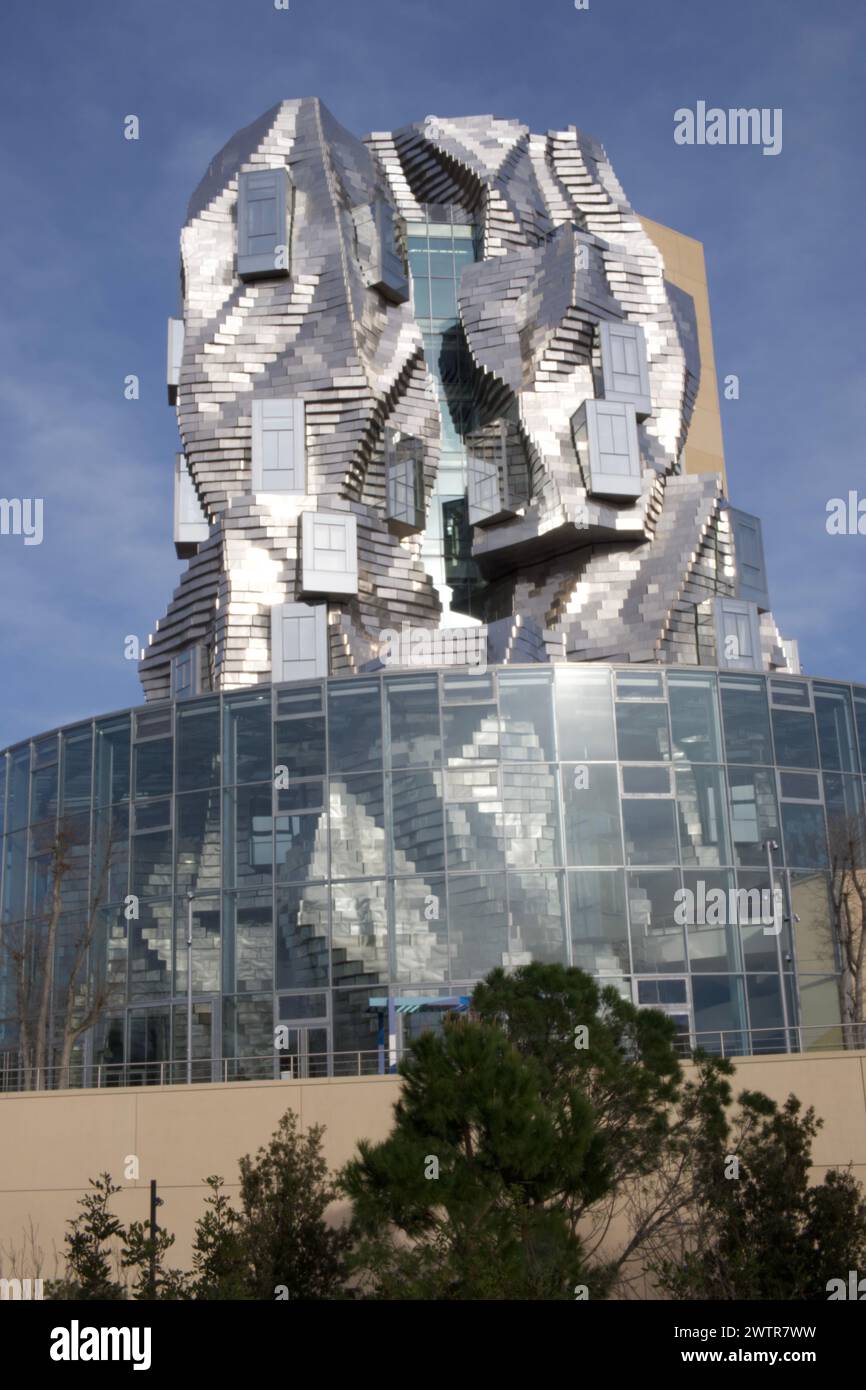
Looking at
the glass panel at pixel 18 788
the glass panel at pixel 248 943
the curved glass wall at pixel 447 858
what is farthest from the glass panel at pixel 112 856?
the glass panel at pixel 18 788

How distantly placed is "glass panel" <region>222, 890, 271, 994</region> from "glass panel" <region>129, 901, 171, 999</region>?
50.0 inches

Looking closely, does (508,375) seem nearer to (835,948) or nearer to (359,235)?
(359,235)

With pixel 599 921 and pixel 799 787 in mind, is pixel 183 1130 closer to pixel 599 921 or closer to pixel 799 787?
pixel 599 921

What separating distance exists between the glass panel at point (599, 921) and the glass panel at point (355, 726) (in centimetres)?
458

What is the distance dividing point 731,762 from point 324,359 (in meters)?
15.4

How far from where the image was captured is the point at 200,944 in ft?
104

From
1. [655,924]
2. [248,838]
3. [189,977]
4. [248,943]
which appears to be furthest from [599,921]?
[189,977]

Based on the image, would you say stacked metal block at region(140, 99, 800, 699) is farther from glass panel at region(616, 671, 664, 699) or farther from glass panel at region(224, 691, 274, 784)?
glass panel at region(616, 671, 664, 699)

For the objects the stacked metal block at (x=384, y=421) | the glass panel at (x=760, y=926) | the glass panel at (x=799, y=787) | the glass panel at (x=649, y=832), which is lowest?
the glass panel at (x=760, y=926)

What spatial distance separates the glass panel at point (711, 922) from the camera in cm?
3095

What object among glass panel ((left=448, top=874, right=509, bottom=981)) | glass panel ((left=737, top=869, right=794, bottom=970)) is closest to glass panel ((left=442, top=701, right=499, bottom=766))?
glass panel ((left=448, top=874, right=509, bottom=981))

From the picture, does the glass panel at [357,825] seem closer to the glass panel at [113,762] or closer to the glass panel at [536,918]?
the glass panel at [536,918]
